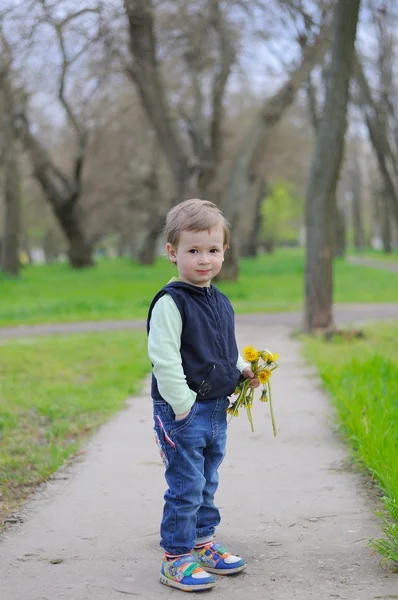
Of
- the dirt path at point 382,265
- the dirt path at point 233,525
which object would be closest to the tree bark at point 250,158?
the dirt path at point 382,265

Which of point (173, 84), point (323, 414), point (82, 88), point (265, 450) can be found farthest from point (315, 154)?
point (173, 84)

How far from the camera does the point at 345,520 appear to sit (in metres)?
4.00

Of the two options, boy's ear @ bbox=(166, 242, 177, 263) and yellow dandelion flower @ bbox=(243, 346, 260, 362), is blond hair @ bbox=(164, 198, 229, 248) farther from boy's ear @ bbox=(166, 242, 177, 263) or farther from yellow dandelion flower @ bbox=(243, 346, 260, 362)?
yellow dandelion flower @ bbox=(243, 346, 260, 362)

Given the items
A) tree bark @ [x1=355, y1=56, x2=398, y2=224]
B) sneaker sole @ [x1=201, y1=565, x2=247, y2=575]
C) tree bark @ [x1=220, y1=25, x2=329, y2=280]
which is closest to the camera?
sneaker sole @ [x1=201, y1=565, x2=247, y2=575]

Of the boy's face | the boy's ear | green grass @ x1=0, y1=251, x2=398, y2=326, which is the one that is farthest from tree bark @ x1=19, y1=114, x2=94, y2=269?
the boy's face

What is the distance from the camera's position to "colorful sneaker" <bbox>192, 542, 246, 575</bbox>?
3439 millimetres

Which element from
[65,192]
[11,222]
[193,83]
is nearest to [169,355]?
[193,83]

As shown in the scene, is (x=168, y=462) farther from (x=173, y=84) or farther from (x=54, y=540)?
(x=173, y=84)

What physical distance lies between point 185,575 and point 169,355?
2.84 ft

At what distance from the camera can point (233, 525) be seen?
402 cm

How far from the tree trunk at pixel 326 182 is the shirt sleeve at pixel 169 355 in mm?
8139

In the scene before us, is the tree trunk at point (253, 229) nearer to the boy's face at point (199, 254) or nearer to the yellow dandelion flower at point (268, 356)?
the yellow dandelion flower at point (268, 356)

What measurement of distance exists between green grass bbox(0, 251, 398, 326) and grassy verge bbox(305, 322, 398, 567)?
6.95 metres

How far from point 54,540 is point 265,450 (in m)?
2.00
